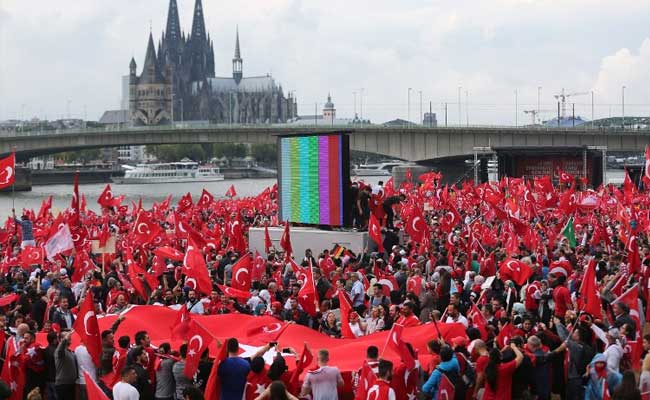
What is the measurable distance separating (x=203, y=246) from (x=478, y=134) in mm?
54351

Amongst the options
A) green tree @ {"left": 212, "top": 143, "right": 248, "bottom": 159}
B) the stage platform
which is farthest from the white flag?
green tree @ {"left": 212, "top": 143, "right": 248, "bottom": 159}

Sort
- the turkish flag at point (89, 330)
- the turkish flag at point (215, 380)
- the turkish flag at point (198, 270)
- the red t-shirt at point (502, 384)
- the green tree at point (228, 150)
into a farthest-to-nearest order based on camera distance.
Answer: the green tree at point (228, 150) → the turkish flag at point (198, 270) → the turkish flag at point (89, 330) → the red t-shirt at point (502, 384) → the turkish flag at point (215, 380)

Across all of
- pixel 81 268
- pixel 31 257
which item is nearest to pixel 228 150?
pixel 31 257

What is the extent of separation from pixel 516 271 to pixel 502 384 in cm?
584

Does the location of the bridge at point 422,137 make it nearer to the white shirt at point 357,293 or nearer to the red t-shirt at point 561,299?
the white shirt at point 357,293

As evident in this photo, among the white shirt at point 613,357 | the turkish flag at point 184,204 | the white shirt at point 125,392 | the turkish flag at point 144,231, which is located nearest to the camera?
the white shirt at point 125,392

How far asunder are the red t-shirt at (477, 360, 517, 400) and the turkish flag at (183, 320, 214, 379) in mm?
2614

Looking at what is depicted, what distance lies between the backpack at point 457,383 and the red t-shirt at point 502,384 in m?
0.20

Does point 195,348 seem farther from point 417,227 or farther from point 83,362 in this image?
point 417,227

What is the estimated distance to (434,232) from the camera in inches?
1050

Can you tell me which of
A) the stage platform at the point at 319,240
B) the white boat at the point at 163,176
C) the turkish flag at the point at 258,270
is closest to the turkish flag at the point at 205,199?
the stage platform at the point at 319,240

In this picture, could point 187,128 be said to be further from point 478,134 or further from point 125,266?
point 125,266

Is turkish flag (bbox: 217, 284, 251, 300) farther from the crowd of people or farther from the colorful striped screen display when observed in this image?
the colorful striped screen display

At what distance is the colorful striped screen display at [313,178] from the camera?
86.1 ft
